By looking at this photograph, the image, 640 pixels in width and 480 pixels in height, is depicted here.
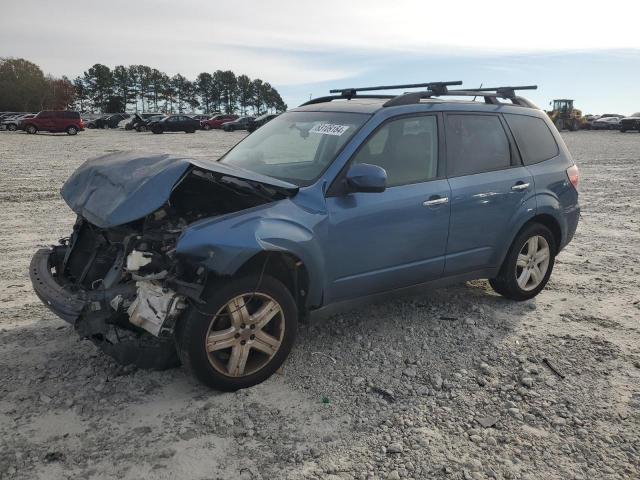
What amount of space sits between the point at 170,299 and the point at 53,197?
8461 millimetres

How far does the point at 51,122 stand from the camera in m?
38.4

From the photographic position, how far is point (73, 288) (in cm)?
378

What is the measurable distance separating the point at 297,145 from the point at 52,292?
213 centimetres

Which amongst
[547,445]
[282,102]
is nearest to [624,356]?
[547,445]

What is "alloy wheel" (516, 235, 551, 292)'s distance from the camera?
17.2ft

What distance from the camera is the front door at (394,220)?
3936 millimetres

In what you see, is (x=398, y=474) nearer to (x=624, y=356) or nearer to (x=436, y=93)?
(x=624, y=356)

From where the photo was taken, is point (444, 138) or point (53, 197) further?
point (53, 197)

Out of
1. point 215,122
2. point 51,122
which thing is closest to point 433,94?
point 51,122

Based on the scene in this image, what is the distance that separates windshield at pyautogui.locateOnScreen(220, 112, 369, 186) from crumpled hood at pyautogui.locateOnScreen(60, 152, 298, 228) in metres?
0.39

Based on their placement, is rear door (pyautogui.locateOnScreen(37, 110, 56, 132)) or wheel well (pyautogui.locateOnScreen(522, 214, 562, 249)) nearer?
wheel well (pyautogui.locateOnScreen(522, 214, 562, 249))

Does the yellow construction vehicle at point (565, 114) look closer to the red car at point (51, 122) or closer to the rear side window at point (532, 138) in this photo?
the red car at point (51, 122)

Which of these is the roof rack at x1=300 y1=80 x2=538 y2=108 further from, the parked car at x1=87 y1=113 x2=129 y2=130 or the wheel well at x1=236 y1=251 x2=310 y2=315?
the parked car at x1=87 y1=113 x2=129 y2=130

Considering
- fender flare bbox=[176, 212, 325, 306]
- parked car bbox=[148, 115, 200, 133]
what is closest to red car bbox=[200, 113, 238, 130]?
parked car bbox=[148, 115, 200, 133]
